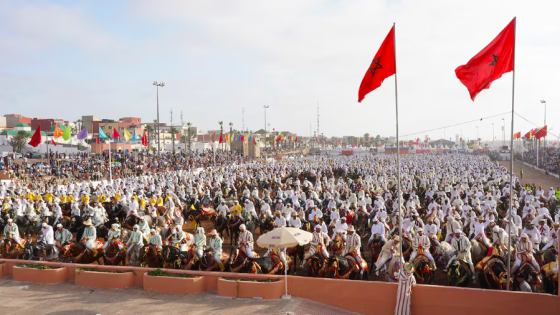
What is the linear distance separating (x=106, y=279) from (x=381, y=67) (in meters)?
7.47

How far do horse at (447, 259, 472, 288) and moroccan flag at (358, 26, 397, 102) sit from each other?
13.5ft

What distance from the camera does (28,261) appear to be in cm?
1007

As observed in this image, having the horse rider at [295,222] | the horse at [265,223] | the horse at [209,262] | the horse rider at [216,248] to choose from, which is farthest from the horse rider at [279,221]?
the horse at [209,262]

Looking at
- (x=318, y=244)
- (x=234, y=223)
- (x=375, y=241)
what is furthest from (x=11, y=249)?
(x=375, y=241)

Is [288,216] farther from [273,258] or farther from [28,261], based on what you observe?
[28,261]

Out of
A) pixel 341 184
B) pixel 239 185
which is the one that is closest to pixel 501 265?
pixel 341 184

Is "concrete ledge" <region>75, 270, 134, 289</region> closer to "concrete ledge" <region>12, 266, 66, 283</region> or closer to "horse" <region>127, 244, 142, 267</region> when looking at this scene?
"concrete ledge" <region>12, 266, 66, 283</region>

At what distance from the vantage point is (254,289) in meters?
8.22

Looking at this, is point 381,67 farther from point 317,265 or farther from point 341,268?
point 317,265

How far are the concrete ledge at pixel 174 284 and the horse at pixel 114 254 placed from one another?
1791 millimetres

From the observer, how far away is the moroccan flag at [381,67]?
7.63 meters

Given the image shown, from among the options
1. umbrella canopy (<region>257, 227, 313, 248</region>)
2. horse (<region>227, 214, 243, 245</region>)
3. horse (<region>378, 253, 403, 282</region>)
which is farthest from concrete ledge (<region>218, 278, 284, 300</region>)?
horse (<region>227, 214, 243, 245</region>)

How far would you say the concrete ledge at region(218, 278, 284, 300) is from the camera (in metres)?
8.17

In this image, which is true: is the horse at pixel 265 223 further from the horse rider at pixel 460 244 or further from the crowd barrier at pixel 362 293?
the horse rider at pixel 460 244
